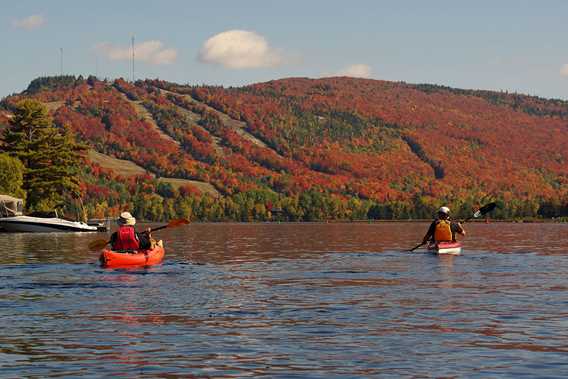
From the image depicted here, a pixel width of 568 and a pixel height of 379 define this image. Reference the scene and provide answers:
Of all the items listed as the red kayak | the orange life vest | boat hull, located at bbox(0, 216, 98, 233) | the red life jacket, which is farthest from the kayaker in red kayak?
boat hull, located at bbox(0, 216, 98, 233)

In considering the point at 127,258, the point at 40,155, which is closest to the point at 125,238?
the point at 127,258

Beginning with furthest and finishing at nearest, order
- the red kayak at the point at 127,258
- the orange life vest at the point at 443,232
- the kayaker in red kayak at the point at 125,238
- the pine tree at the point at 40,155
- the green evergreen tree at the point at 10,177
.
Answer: the pine tree at the point at 40,155 → the green evergreen tree at the point at 10,177 → the orange life vest at the point at 443,232 → the kayaker in red kayak at the point at 125,238 → the red kayak at the point at 127,258

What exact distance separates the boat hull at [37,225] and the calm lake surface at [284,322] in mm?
60061

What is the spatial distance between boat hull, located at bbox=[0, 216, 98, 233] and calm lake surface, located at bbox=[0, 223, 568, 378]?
197ft

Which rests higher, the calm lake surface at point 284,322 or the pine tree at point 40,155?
the pine tree at point 40,155

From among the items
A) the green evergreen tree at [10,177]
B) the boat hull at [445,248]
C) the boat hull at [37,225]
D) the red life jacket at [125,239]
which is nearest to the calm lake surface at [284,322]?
the red life jacket at [125,239]

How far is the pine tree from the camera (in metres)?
122

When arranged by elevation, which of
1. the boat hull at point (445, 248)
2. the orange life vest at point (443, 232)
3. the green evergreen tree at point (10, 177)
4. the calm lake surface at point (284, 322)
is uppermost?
the green evergreen tree at point (10, 177)

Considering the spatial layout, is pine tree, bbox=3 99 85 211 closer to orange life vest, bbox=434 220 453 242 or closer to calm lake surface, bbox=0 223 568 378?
orange life vest, bbox=434 220 453 242

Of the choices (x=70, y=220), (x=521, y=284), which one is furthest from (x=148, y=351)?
(x=70, y=220)

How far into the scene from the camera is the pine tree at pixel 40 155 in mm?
122125

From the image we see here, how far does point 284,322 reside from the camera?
83.2ft

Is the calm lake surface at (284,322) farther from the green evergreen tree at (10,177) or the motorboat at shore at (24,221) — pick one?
the green evergreen tree at (10,177)

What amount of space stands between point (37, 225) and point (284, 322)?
8392cm
